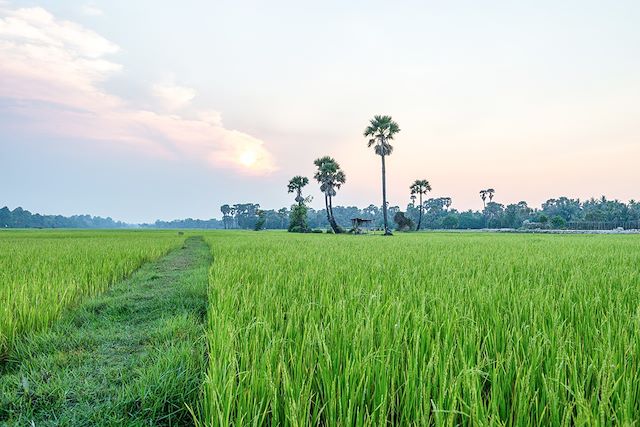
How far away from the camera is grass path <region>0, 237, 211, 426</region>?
6.62 ft

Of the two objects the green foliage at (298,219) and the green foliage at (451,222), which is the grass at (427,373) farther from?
the green foliage at (451,222)

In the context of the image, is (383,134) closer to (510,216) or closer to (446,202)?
(510,216)

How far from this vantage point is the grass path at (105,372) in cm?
202

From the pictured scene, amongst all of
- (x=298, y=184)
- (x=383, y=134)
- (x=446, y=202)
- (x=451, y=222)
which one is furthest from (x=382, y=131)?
(x=446, y=202)

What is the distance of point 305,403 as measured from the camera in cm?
141

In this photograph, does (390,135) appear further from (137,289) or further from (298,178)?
(137,289)

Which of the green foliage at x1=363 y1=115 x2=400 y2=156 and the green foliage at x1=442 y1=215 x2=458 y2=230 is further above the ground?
the green foliage at x1=363 y1=115 x2=400 y2=156

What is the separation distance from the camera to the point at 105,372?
2.61m

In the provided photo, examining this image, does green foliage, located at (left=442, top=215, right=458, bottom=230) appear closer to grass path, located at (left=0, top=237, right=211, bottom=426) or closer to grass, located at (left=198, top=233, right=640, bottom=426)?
grass, located at (left=198, top=233, right=640, bottom=426)

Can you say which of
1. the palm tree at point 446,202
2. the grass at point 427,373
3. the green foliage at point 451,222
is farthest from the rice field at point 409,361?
the palm tree at point 446,202

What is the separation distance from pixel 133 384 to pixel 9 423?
0.60m

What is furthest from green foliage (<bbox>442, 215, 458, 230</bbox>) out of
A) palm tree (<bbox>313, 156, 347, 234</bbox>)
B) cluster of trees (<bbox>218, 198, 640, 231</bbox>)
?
palm tree (<bbox>313, 156, 347, 234</bbox>)

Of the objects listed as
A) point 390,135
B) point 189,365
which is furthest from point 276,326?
point 390,135

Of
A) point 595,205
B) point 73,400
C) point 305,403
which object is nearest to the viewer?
point 305,403
